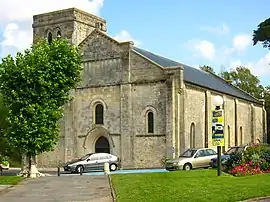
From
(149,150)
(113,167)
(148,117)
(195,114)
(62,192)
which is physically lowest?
(113,167)

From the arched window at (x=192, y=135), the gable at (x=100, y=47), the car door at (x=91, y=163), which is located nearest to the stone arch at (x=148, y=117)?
the arched window at (x=192, y=135)

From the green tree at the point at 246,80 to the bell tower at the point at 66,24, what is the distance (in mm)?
31470

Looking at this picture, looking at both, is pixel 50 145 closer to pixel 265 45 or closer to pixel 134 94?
pixel 134 94

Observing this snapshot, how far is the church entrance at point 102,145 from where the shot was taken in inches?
1861

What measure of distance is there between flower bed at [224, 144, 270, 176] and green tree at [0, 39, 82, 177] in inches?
492

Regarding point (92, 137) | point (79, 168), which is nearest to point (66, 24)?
point (92, 137)

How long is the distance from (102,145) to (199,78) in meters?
13.8

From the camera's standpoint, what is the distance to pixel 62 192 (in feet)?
63.6

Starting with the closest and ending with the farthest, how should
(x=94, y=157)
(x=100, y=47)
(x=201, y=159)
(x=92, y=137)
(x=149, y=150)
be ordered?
1. (x=201, y=159)
2. (x=94, y=157)
3. (x=149, y=150)
4. (x=100, y=47)
5. (x=92, y=137)

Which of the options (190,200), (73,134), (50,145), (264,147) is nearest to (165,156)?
(73,134)

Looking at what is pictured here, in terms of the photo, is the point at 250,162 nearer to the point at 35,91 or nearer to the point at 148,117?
the point at 35,91

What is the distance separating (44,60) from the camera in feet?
103

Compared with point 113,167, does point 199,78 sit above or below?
above

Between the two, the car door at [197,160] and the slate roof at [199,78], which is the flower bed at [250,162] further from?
the slate roof at [199,78]
